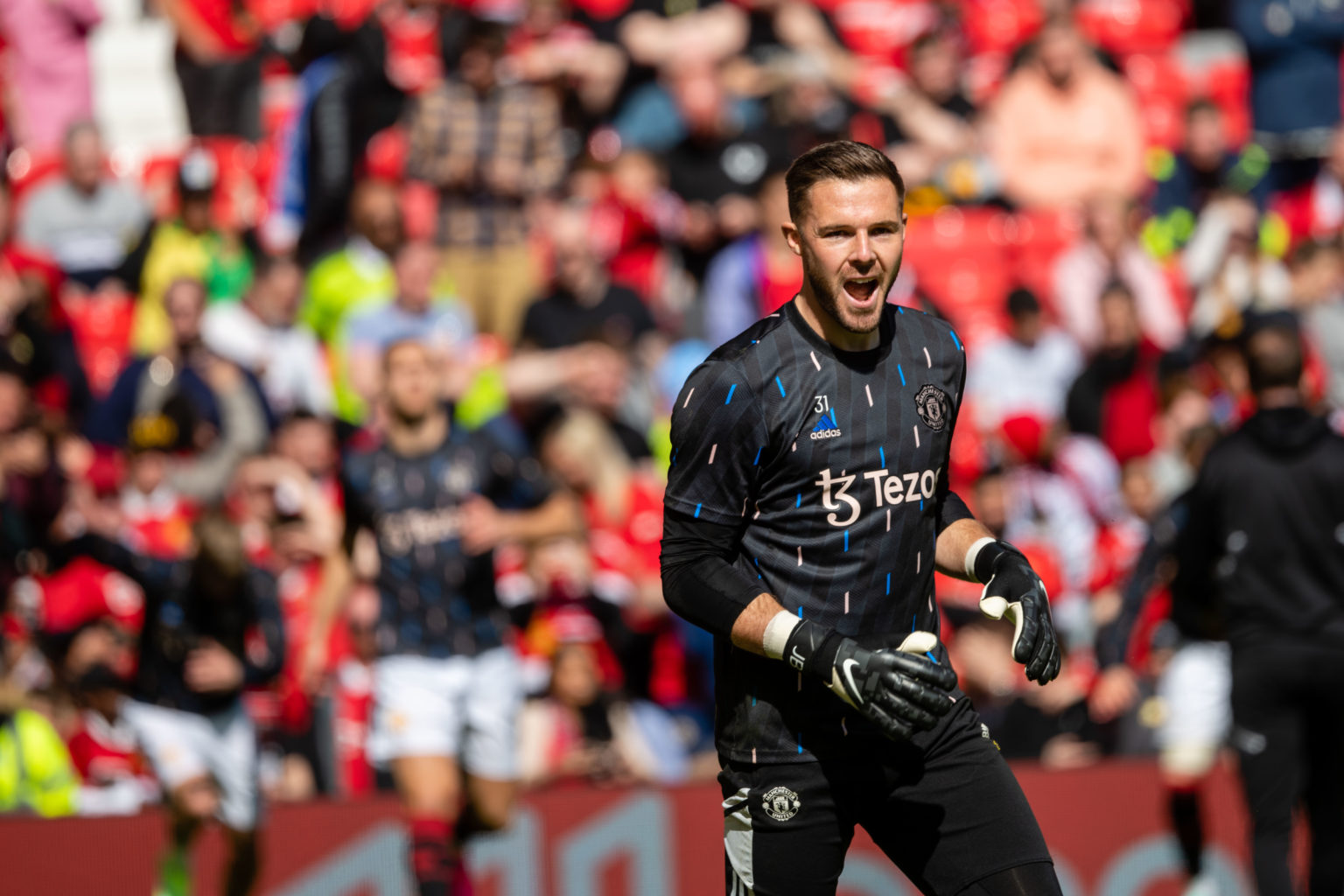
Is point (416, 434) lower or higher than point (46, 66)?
lower

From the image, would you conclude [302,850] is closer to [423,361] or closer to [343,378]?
[423,361]

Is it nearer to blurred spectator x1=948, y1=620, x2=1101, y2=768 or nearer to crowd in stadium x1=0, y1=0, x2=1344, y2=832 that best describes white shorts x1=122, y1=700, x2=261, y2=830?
crowd in stadium x1=0, y1=0, x2=1344, y2=832

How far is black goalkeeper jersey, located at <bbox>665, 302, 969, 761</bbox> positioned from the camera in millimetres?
3936

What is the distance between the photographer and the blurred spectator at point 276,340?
1088 centimetres

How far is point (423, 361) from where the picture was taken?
7477 mm

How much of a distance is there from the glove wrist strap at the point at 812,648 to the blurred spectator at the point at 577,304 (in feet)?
22.7

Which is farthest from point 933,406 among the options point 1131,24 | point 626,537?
point 1131,24

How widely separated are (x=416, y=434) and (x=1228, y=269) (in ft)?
21.3

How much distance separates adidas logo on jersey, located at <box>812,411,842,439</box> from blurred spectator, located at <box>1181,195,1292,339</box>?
7.69 m

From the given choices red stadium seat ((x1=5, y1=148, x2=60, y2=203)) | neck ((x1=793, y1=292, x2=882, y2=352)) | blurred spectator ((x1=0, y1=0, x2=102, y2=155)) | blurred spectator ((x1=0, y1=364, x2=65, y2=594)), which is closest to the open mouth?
neck ((x1=793, y1=292, x2=882, y2=352))

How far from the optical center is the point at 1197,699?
7.94 m

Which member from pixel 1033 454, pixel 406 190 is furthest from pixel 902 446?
pixel 406 190

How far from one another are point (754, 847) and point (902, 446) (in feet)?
3.49

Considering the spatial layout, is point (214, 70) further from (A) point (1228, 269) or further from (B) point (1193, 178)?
(A) point (1228, 269)
